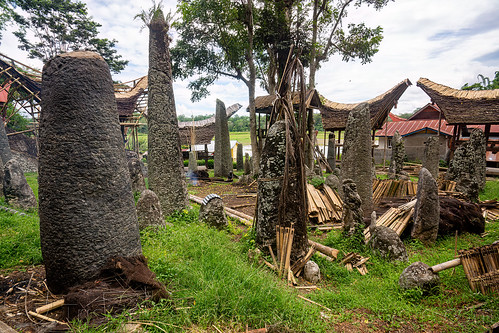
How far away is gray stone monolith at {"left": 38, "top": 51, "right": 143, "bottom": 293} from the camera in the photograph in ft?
8.99

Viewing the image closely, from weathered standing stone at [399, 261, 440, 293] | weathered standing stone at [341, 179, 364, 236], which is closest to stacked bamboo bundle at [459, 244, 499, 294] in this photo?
weathered standing stone at [399, 261, 440, 293]

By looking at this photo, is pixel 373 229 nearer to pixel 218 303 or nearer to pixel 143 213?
pixel 218 303

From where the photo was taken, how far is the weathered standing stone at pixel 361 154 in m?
7.05

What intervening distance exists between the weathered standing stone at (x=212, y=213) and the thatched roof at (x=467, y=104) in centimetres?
1083

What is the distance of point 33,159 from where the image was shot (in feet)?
59.8

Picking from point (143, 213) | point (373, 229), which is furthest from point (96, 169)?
point (373, 229)

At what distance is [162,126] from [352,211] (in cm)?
519

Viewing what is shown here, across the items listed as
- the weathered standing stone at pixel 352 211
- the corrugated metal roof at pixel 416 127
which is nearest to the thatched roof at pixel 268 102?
the weathered standing stone at pixel 352 211

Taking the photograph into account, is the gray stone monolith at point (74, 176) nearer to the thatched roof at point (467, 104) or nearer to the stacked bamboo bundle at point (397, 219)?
the stacked bamboo bundle at point (397, 219)

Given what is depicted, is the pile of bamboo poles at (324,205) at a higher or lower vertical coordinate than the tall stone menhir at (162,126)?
Result: lower

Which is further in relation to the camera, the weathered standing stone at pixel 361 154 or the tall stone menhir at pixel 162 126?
the weathered standing stone at pixel 361 154

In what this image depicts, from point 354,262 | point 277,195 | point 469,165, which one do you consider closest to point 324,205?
point 354,262

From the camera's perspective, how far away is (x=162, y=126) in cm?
683

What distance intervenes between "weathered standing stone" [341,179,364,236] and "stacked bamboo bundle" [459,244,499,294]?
1.81m
